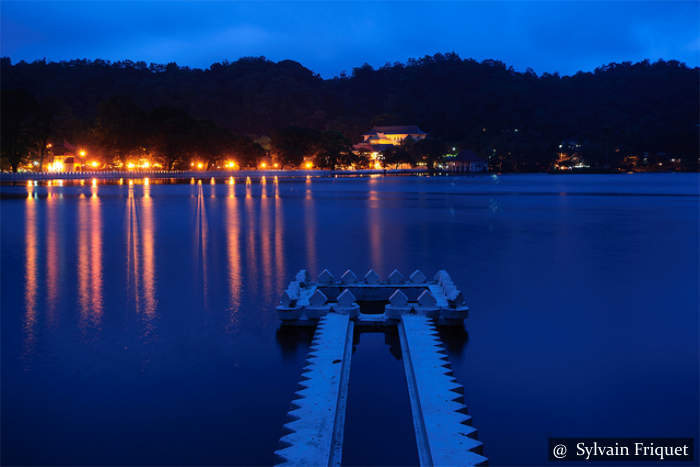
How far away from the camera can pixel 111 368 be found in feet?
22.0

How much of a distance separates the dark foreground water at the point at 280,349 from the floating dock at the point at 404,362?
0.27m

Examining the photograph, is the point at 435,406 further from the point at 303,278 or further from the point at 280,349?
the point at 303,278

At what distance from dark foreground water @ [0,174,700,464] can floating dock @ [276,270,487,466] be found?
0.27 metres

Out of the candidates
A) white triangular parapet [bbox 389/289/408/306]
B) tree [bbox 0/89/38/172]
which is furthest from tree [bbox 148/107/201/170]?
white triangular parapet [bbox 389/289/408/306]

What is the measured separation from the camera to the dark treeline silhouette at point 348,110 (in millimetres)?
82438

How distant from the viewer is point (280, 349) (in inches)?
294

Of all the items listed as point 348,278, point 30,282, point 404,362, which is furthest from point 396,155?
point 404,362

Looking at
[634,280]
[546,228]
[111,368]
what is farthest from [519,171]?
[111,368]

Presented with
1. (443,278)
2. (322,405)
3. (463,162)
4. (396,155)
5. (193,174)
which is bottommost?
(322,405)

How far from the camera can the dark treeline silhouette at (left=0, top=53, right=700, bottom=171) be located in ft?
270

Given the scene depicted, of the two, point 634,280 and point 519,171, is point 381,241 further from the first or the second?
point 519,171

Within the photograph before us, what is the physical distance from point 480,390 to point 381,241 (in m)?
11.2

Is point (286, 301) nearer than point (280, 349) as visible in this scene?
No

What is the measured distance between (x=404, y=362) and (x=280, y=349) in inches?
67.8
